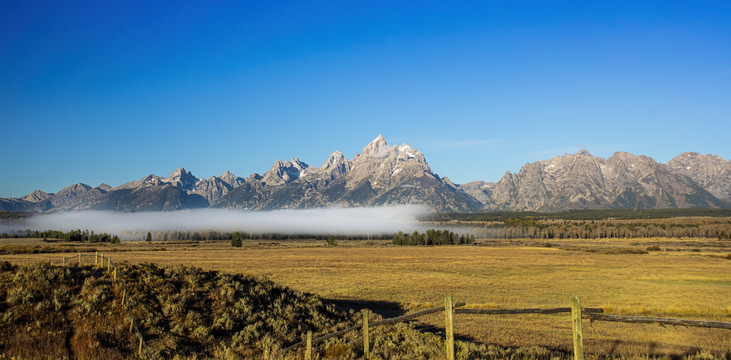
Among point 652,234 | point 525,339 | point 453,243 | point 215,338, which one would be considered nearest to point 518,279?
point 525,339

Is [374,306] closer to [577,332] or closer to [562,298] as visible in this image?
[562,298]

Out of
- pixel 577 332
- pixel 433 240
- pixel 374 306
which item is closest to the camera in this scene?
pixel 577 332

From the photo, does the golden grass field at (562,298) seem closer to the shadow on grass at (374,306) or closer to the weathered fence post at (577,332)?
the shadow on grass at (374,306)

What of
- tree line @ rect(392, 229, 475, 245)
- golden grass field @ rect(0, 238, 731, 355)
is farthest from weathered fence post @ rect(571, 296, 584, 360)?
tree line @ rect(392, 229, 475, 245)

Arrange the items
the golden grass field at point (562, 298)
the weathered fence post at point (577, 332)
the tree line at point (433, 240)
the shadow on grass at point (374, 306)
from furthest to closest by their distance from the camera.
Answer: the tree line at point (433, 240) < the shadow on grass at point (374, 306) < the golden grass field at point (562, 298) < the weathered fence post at point (577, 332)

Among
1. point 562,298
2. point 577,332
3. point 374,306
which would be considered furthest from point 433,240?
point 577,332

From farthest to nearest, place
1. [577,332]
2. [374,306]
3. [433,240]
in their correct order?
[433,240]
[374,306]
[577,332]

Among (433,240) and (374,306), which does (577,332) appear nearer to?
(374,306)

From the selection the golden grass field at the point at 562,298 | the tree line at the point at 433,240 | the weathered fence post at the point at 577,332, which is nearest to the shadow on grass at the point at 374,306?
the golden grass field at the point at 562,298

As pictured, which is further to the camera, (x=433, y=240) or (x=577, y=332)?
(x=433, y=240)

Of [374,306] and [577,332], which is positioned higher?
[577,332]

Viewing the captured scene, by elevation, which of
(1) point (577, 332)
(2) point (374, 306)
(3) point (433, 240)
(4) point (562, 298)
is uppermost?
(1) point (577, 332)

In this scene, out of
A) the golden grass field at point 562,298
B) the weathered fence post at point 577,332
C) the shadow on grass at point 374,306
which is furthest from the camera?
the shadow on grass at point 374,306

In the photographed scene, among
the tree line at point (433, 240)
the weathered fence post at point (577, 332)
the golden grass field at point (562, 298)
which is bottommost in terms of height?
the tree line at point (433, 240)
